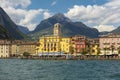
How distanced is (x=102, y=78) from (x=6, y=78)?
56.4 ft

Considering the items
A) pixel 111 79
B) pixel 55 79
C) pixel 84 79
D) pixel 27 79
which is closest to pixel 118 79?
pixel 111 79

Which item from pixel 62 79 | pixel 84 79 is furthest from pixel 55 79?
pixel 84 79

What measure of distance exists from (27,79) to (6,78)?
13.6 feet

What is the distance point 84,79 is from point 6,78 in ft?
44.9

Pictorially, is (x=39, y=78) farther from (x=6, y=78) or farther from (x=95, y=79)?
(x=95, y=79)

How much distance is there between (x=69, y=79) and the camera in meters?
64.8

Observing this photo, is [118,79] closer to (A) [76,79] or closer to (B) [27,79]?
(A) [76,79]

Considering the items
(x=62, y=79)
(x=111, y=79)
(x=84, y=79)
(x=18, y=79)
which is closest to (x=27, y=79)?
(x=18, y=79)

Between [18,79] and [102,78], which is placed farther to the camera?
[102,78]

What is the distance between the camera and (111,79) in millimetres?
64375

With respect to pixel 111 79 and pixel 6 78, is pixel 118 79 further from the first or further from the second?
pixel 6 78

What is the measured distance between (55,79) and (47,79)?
1384 millimetres

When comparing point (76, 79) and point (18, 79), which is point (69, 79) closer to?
point (76, 79)

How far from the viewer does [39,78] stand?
65312 millimetres
